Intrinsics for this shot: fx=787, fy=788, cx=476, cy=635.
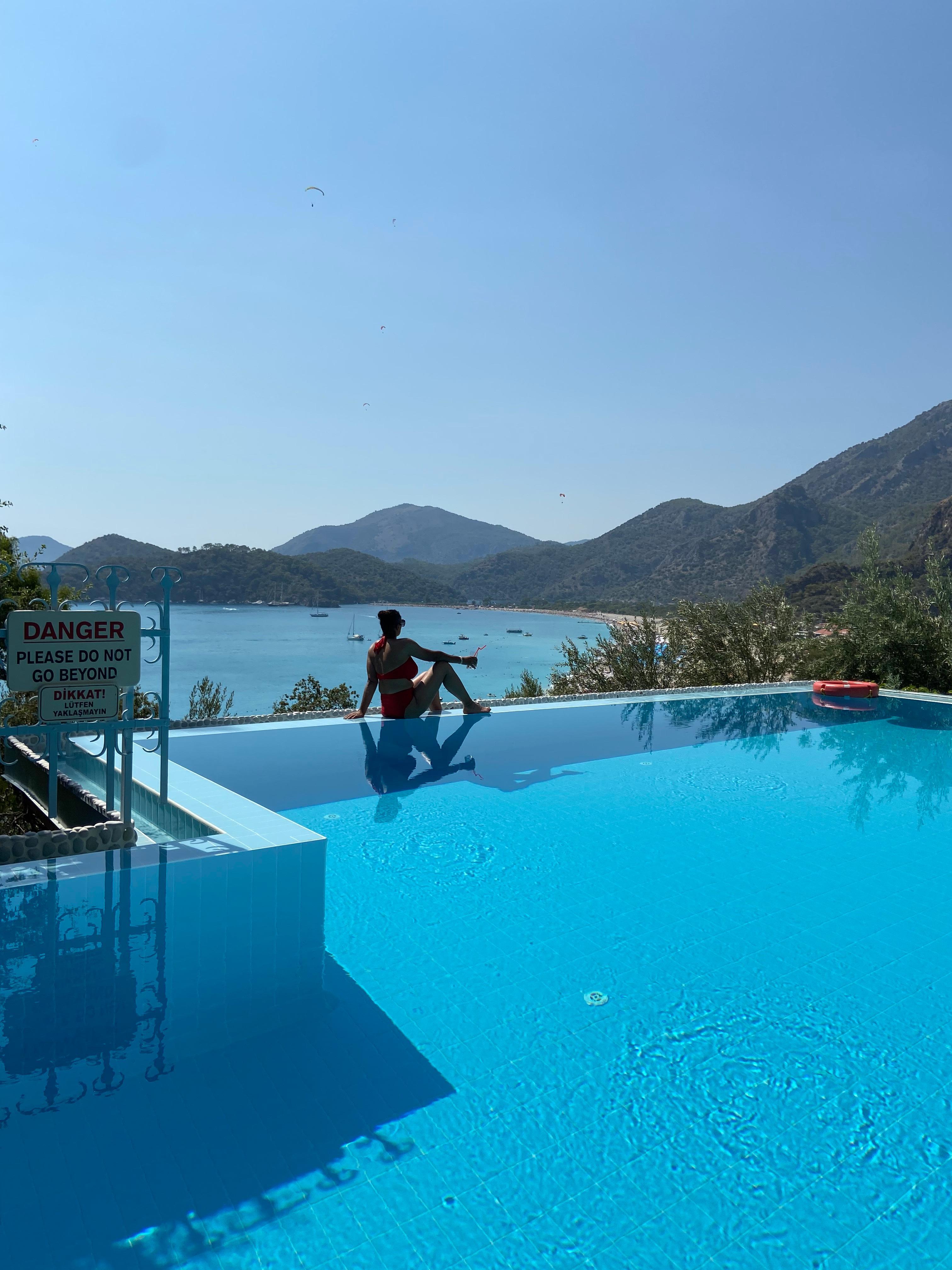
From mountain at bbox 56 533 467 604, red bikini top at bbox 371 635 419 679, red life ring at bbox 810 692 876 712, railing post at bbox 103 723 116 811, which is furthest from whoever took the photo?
mountain at bbox 56 533 467 604

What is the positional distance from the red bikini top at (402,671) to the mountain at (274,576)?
5025 cm

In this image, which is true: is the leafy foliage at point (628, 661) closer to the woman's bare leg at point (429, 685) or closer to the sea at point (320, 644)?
the woman's bare leg at point (429, 685)

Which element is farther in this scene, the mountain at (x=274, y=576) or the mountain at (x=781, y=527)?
the mountain at (x=274, y=576)

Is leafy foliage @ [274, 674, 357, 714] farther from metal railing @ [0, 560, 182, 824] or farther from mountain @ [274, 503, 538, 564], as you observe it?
mountain @ [274, 503, 538, 564]

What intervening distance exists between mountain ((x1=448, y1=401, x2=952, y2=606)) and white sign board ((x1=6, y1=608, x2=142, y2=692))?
164 ft

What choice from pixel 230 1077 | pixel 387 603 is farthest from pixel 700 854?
pixel 387 603

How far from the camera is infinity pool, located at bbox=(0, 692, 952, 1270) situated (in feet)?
6.39

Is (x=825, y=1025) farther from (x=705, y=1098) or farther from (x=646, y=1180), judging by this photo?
(x=646, y=1180)

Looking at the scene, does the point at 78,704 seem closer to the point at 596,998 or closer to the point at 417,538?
the point at 596,998

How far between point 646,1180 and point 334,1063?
1.02 metres

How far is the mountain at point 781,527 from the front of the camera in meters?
58.2

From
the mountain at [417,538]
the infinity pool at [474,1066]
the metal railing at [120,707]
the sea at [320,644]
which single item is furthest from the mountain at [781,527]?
the mountain at [417,538]

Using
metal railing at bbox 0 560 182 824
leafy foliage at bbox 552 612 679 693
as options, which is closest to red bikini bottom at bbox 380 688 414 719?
metal railing at bbox 0 560 182 824

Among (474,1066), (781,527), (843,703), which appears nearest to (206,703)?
(843,703)
